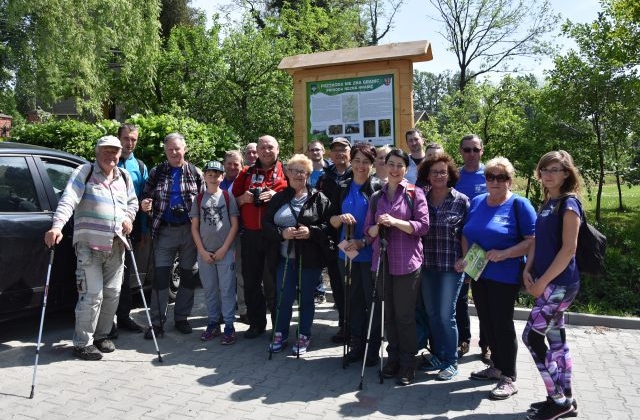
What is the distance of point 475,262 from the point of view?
398cm

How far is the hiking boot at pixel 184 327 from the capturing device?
18.7 feet

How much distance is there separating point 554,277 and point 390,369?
5.31 feet

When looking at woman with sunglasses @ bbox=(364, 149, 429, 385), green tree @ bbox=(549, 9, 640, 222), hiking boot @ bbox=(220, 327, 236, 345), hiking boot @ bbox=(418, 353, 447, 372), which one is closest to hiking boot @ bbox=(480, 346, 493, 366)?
hiking boot @ bbox=(418, 353, 447, 372)

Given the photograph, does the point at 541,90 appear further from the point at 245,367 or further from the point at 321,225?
the point at 245,367

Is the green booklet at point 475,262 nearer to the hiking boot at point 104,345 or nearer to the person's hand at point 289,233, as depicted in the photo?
the person's hand at point 289,233

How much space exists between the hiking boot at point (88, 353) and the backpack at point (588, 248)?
405 centimetres

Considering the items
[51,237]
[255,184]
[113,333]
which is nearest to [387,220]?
[255,184]

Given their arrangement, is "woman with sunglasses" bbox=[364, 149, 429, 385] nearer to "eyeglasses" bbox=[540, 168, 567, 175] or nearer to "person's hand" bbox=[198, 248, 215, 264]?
"eyeglasses" bbox=[540, 168, 567, 175]

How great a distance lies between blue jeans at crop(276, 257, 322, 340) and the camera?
4.99m

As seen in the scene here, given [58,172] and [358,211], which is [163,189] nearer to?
[58,172]

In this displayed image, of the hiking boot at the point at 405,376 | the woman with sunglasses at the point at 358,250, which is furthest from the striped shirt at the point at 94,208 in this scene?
the hiking boot at the point at 405,376

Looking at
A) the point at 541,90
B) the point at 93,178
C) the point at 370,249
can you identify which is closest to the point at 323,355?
the point at 370,249

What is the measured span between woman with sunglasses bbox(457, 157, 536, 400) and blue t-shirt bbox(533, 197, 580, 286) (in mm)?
266

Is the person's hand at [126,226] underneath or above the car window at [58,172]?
underneath
